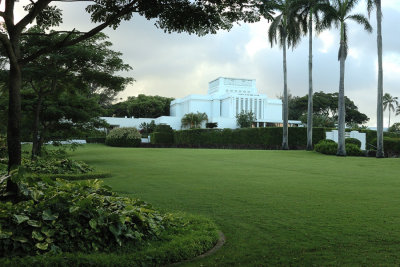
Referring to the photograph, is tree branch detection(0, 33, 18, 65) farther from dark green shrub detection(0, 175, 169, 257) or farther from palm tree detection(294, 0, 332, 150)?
palm tree detection(294, 0, 332, 150)

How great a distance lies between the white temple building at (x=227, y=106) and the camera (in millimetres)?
61844

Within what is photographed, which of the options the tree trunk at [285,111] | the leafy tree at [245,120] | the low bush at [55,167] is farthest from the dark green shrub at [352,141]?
the leafy tree at [245,120]

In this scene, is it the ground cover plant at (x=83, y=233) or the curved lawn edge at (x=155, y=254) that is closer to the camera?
the curved lawn edge at (x=155, y=254)

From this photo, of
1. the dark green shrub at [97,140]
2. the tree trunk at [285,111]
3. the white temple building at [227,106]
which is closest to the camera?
the tree trunk at [285,111]

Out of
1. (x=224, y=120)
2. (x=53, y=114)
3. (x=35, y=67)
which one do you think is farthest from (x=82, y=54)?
(x=224, y=120)

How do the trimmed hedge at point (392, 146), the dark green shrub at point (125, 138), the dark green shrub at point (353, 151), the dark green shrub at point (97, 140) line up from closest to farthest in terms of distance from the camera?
the dark green shrub at point (353, 151), the trimmed hedge at point (392, 146), the dark green shrub at point (125, 138), the dark green shrub at point (97, 140)

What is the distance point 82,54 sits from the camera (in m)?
14.0

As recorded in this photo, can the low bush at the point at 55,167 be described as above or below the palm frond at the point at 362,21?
below

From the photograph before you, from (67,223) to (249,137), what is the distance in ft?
109

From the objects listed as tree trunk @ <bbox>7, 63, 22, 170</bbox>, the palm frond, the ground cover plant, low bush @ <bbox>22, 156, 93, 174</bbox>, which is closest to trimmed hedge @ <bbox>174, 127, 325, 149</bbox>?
the palm frond

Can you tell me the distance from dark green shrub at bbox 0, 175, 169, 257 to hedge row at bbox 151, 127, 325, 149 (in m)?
30.3

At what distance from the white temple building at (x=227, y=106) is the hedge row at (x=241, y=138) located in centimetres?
1602

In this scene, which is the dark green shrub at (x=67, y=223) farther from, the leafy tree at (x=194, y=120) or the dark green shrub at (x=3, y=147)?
the leafy tree at (x=194, y=120)


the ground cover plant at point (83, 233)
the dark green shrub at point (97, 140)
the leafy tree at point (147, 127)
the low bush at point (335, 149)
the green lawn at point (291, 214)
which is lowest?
the green lawn at point (291, 214)
